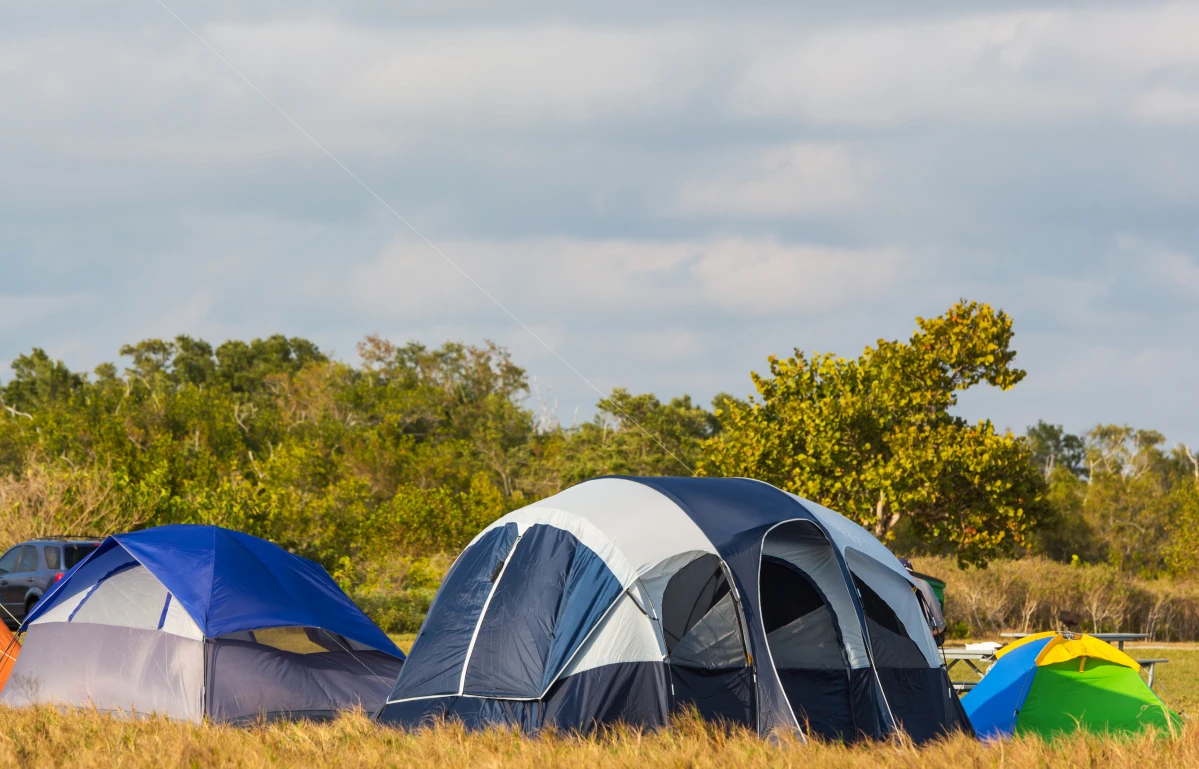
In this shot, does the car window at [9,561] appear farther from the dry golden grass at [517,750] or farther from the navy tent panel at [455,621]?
the navy tent panel at [455,621]

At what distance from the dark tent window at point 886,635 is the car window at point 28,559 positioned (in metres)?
13.3

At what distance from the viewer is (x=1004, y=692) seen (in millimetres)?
9695

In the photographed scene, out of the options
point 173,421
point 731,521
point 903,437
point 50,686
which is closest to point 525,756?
point 731,521

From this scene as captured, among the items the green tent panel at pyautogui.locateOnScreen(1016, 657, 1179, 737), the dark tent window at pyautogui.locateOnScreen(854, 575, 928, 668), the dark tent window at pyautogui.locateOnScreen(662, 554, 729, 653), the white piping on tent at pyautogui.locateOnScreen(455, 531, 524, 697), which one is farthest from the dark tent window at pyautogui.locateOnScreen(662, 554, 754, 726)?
the green tent panel at pyautogui.locateOnScreen(1016, 657, 1179, 737)

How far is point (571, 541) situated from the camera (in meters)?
8.64

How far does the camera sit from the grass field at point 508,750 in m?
7.08

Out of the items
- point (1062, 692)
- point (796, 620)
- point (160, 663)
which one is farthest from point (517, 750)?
point (1062, 692)

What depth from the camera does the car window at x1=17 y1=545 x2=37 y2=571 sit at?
17594mm

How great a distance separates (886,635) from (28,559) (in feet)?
45.0

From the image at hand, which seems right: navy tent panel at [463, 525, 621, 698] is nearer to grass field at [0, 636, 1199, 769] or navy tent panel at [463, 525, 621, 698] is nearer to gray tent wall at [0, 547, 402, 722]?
grass field at [0, 636, 1199, 769]

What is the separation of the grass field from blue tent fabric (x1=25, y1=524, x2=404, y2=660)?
1366 mm

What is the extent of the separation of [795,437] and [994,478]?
333 cm

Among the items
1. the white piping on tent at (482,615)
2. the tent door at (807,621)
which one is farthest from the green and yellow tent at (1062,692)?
the white piping on tent at (482,615)

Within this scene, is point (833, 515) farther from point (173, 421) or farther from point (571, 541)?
point (173, 421)
